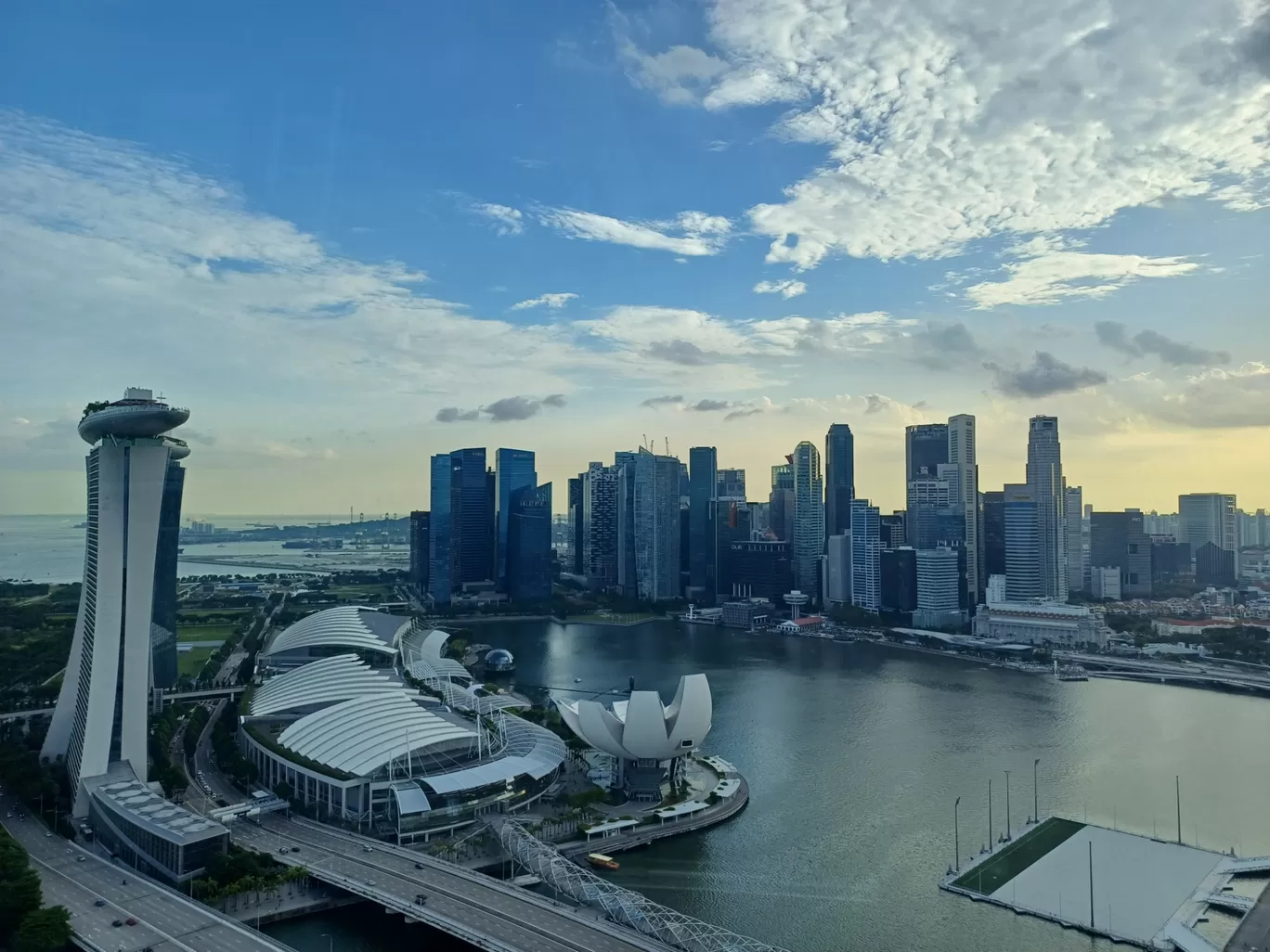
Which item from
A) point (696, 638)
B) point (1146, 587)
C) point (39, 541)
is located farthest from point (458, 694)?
point (39, 541)

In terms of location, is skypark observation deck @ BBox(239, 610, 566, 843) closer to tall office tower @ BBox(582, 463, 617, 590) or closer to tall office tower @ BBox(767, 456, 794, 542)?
tall office tower @ BBox(582, 463, 617, 590)

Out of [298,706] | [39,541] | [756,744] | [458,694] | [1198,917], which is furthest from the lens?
[39,541]

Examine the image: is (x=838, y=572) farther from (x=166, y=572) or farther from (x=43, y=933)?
(x=43, y=933)

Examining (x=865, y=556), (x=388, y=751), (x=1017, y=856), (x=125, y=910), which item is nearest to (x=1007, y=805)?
(x=1017, y=856)

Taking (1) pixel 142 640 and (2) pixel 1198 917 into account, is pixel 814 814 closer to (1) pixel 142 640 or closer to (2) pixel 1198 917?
(2) pixel 1198 917

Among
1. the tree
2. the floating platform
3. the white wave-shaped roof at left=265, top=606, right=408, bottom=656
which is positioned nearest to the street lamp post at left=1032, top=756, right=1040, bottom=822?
the floating platform
